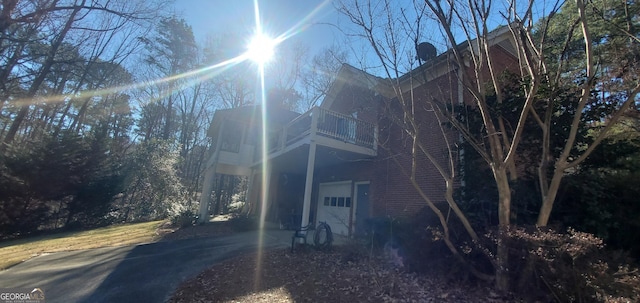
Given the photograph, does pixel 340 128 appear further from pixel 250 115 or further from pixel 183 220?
pixel 183 220

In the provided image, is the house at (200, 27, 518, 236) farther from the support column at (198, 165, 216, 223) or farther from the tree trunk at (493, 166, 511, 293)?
the tree trunk at (493, 166, 511, 293)

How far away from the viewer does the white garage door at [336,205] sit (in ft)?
38.7

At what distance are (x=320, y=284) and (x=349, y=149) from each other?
223 inches

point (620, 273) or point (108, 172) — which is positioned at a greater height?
point (108, 172)

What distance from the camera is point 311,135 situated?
370 inches

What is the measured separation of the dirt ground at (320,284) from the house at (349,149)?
220 cm

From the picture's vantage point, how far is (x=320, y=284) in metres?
5.43

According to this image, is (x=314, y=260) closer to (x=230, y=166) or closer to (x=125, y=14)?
(x=230, y=166)

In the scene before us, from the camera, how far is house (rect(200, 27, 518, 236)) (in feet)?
26.8

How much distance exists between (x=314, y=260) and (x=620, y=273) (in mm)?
5465

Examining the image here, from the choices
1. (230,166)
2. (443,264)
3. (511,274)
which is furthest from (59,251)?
(511,274)

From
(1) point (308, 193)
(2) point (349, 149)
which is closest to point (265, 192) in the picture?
(1) point (308, 193)

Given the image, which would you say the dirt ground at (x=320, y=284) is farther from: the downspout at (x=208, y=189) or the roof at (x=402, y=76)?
the downspout at (x=208, y=189)

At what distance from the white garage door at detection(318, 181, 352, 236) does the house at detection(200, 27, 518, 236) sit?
43 mm
